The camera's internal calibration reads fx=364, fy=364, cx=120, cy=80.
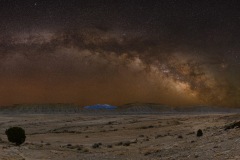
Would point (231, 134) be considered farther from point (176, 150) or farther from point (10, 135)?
point (10, 135)

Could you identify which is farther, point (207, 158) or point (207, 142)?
point (207, 142)

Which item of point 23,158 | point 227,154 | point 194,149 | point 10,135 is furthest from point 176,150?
point 10,135

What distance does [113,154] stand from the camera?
3562 cm

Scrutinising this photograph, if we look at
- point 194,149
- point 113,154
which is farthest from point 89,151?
point 194,149

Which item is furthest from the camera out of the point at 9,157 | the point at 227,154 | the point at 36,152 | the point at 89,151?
the point at 89,151

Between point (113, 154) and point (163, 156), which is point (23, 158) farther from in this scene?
point (163, 156)

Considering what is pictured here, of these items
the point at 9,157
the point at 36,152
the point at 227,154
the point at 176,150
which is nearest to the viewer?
the point at 227,154

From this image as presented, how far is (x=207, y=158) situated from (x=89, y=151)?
52.6 ft

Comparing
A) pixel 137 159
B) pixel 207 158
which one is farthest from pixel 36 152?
pixel 207 158

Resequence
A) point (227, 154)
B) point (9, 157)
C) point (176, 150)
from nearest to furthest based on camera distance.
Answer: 1. point (227, 154)
2. point (9, 157)
3. point (176, 150)

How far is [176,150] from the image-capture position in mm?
32750

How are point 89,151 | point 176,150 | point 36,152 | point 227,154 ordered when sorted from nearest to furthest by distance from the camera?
1. point 227,154
2. point 176,150
3. point 36,152
4. point 89,151

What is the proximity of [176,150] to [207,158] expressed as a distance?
291 inches

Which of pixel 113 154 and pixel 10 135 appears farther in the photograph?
pixel 10 135
